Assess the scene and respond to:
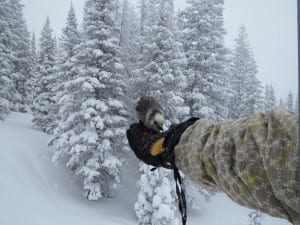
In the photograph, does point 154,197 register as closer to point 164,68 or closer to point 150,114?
point 164,68

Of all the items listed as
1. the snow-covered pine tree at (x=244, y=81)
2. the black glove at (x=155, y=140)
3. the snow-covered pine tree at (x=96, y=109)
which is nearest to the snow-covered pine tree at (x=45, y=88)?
the snow-covered pine tree at (x=96, y=109)

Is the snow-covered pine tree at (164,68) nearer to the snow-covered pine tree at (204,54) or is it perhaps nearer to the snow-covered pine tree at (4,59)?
the snow-covered pine tree at (204,54)

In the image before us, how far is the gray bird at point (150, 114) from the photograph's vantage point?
2.15 meters

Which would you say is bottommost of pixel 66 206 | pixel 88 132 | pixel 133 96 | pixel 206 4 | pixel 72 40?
pixel 66 206

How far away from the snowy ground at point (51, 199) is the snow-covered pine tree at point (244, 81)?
9025mm

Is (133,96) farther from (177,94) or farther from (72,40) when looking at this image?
(72,40)

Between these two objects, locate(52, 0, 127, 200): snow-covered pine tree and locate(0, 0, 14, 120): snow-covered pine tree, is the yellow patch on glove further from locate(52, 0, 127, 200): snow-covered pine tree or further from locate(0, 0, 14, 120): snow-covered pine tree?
locate(0, 0, 14, 120): snow-covered pine tree

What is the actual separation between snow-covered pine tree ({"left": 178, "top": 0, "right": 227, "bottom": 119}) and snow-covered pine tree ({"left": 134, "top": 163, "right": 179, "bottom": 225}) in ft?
17.1

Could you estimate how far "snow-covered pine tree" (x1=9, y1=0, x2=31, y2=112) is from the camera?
3049 centimetres

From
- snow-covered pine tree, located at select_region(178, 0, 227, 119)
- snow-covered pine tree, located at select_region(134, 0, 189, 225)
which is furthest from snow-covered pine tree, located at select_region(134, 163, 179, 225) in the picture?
snow-covered pine tree, located at select_region(178, 0, 227, 119)

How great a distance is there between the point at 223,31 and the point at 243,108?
9908 millimetres

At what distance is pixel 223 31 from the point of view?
21.3 m

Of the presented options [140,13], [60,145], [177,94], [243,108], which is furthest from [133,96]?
[140,13]

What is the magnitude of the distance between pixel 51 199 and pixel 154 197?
18.0ft
